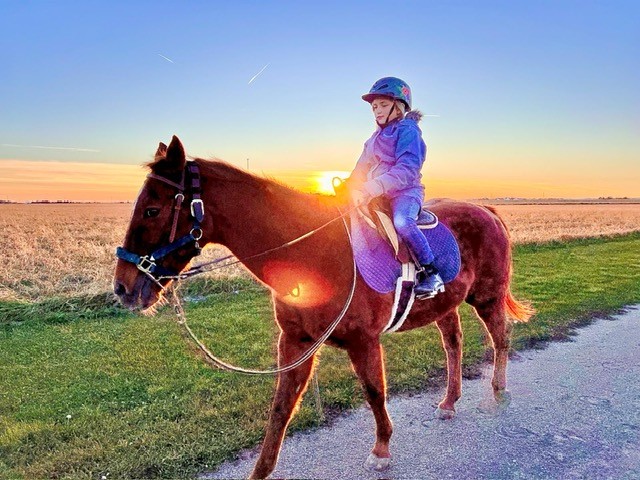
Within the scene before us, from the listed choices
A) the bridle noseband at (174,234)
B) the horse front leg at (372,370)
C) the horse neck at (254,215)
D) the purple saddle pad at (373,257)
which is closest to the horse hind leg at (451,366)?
the horse front leg at (372,370)

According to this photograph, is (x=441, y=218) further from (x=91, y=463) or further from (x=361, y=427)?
(x=91, y=463)

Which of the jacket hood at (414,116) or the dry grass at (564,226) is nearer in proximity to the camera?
the jacket hood at (414,116)

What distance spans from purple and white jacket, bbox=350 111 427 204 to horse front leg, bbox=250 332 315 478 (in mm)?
1438

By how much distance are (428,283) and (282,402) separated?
1.61 metres

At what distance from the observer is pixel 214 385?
5.86m

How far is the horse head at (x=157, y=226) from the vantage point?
3078 mm

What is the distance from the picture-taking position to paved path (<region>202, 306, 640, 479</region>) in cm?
410

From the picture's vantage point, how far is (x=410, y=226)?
390 cm

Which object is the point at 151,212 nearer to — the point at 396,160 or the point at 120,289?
the point at 120,289

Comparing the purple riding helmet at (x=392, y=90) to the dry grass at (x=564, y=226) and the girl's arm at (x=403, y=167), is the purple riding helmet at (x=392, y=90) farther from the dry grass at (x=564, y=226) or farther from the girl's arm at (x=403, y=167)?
the dry grass at (x=564, y=226)

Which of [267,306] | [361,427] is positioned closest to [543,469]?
[361,427]

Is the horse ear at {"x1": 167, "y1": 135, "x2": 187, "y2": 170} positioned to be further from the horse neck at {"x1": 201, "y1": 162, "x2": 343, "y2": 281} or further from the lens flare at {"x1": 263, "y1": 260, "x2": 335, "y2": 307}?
the lens flare at {"x1": 263, "y1": 260, "x2": 335, "y2": 307}

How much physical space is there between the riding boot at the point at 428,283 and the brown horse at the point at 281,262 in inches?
9.1

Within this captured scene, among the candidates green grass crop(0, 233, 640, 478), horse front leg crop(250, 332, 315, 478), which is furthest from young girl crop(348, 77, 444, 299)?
green grass crop(0, 233, 640, 478)
